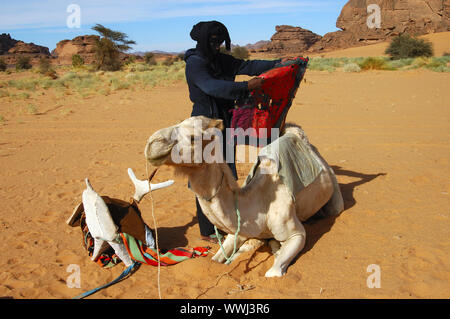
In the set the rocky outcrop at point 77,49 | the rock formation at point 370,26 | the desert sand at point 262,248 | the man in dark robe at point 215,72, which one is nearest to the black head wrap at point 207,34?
the man in dark robe at point 215,72

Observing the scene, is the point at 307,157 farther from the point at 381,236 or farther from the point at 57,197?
the point at 57,197

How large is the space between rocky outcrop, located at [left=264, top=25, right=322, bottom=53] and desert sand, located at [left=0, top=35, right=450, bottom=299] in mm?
69210

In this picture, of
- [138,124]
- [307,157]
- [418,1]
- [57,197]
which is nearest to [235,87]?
[307,157]

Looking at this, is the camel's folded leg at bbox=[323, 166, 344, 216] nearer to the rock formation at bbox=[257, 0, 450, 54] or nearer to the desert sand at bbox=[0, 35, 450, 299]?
the desert sand at bbox=[0, 35, 450, 299]

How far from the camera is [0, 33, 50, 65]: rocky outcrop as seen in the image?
6325cm

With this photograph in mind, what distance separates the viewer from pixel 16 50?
6656 centimetres

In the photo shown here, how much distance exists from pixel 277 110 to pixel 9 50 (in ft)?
250

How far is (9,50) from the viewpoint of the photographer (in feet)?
219

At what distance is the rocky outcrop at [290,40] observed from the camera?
3034 inches

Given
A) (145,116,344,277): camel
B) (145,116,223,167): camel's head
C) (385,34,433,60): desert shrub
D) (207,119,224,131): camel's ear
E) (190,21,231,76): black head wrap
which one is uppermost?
(385,34,433,60): desert shrub

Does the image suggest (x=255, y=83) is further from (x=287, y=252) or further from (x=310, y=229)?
(x=310, y=229)

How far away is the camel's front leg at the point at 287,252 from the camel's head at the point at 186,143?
125cm

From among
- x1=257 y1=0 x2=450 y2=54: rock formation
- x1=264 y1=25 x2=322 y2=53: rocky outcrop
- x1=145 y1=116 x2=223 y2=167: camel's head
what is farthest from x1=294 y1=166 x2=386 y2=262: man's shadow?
x1=264 y1=25 x2=322 y2=53: rocky outcrop

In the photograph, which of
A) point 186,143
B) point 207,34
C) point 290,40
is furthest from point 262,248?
point 290,40
